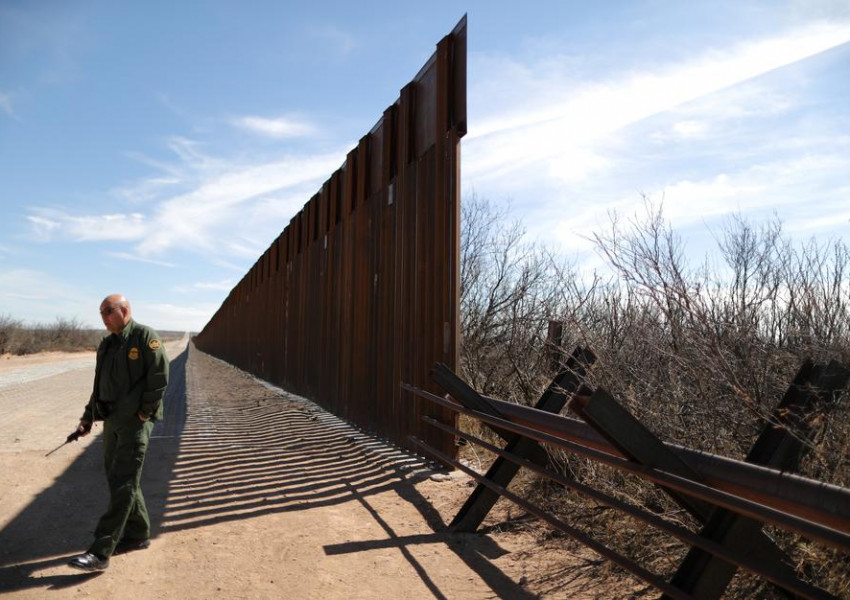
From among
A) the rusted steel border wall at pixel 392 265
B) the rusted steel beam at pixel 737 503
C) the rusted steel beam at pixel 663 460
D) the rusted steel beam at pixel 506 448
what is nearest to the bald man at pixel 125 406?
the rusted steel beam at pixel 506 448

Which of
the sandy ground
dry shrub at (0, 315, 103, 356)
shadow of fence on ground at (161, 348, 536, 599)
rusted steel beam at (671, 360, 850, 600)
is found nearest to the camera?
rusted steel beam at (671, 360, 850, 600)

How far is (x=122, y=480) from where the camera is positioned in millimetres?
4305

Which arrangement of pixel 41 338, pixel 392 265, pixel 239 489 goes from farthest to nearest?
pixel 41 338
pixel 392 265
pixel 239 489

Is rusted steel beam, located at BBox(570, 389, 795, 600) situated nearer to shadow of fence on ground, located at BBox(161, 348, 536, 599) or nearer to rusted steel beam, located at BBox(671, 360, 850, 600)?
rusted steel beam, located at BBox(671, 360, 850, 600)

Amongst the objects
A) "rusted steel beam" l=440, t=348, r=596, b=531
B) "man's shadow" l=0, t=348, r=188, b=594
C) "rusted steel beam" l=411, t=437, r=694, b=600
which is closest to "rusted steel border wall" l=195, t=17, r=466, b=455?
"rusted steel beam" l=440, t=348, r=596, b=531

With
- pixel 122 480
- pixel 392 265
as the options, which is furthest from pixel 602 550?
pixel 392 265

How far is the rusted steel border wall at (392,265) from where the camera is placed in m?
7.20

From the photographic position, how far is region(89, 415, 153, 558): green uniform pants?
4.22 metres

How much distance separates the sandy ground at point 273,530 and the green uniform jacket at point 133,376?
37.6 inches

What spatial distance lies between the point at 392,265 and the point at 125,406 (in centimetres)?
490

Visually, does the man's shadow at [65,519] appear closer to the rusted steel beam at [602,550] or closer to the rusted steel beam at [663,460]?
the rusted steel beam at [602,550]

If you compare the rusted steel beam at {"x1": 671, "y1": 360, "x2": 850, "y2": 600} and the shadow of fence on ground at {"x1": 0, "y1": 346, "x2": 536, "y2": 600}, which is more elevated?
the rusted steel beam at {"x1": 671, "y1": 360, "x2": 850, "y2": 600}

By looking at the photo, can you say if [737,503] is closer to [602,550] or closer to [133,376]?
[602,550]

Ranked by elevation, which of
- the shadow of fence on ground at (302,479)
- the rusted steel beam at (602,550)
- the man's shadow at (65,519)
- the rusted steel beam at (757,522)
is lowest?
the man's shadow at (65,519)
